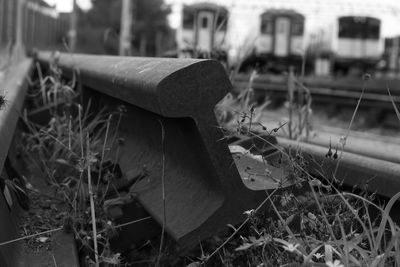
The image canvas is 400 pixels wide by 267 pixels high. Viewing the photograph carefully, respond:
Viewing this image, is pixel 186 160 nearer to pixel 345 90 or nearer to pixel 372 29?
pixel 345 90

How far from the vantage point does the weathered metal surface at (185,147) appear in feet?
6.59

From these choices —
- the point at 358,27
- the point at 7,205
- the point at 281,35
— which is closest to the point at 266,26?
the point at 281,35

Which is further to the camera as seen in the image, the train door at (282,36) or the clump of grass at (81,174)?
the train door at (282,36)

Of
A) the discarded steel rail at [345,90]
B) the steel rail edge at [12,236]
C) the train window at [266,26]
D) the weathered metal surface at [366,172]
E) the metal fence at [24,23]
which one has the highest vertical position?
the train window at [266,26]

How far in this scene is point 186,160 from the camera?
249 cm

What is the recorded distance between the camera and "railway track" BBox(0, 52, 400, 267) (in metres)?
2.03

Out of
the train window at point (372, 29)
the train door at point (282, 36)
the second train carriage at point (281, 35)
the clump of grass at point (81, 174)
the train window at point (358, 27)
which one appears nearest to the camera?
the clump of grass at point (81, 174)

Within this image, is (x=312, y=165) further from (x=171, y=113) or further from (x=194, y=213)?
(x=171, y=113)

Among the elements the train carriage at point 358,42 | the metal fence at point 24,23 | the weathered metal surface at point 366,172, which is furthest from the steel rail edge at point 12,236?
the train carriage at point 358,42

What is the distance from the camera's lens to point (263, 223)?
2.29m

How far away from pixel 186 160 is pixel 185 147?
7cm

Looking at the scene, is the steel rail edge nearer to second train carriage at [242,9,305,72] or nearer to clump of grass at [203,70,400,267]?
clump of grass at [203,70,400,267]

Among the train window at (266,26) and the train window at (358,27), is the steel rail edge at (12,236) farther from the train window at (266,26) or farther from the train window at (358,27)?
the train window at (358,27)

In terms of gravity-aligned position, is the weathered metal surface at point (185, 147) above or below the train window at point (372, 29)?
below
